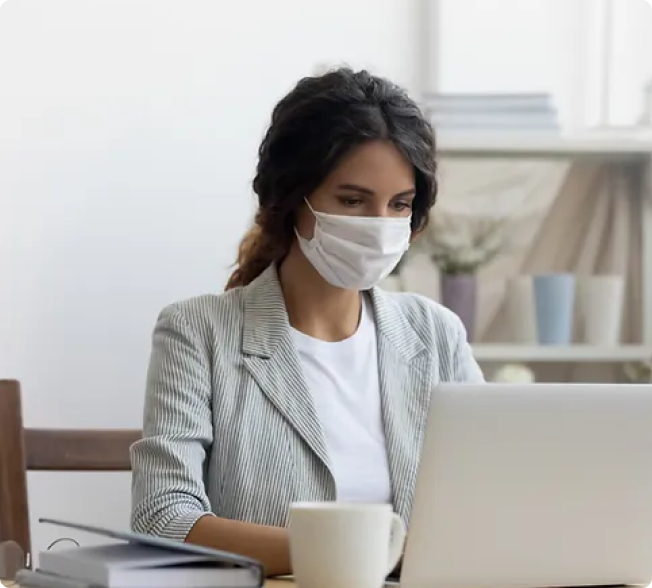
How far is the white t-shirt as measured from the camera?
1.57 meters

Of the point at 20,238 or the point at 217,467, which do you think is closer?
the point at 217,467

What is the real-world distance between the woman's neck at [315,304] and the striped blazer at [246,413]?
39 mm

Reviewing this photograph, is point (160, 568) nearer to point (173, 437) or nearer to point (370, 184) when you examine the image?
point (173, 437)

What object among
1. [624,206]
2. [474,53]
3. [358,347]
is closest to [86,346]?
[358,347]

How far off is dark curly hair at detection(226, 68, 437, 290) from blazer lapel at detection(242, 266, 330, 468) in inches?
4.3

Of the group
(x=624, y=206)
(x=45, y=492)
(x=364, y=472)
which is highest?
(x=624, y=206)

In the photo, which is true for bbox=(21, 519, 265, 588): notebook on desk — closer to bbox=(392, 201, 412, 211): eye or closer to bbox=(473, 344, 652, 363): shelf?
bbox=(392, 201, 412, 211): eye

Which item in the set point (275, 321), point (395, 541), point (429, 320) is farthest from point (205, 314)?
point (395, 541)

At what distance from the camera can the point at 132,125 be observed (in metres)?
2.29

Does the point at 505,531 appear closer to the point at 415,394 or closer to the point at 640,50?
the point at 415,394

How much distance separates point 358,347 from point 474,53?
2.96ft

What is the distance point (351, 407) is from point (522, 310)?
747mm

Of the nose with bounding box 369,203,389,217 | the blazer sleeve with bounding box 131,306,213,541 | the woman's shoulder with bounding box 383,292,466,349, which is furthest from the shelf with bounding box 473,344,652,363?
the blazer sleeve with bounding box 131,306,213,541

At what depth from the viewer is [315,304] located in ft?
5.59
